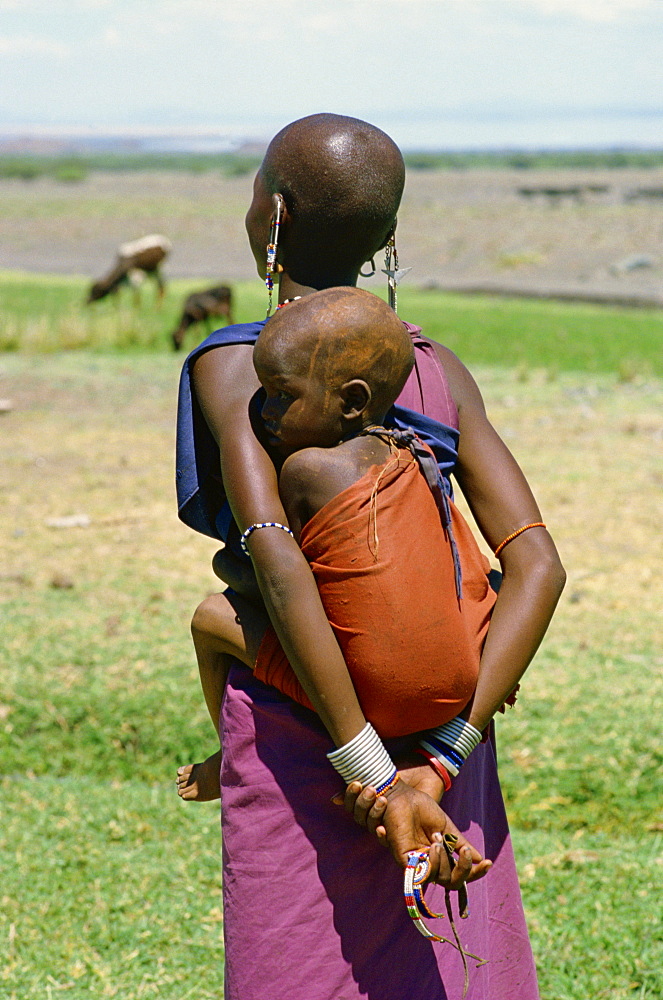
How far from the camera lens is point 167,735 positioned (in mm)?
4016

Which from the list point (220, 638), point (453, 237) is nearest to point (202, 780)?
point (220, 638)

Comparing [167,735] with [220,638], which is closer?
[220,638]

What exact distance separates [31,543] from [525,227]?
30.5 meters

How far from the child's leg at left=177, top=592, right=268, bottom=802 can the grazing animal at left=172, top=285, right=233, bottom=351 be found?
11304mm

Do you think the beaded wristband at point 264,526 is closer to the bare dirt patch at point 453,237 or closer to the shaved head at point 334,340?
the shaved head at point 334,340

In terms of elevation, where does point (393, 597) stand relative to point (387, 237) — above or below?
below

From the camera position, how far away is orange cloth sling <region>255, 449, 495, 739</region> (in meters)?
1.51

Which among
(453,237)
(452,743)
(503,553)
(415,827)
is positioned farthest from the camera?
(453,237)

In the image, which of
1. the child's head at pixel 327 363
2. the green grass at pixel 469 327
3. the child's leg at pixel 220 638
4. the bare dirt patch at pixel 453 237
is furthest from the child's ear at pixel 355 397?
the bare dirt patch at pixel 453 237

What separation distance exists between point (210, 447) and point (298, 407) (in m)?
0.26

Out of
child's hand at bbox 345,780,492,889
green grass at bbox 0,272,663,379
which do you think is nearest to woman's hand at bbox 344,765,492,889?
child's hand at bbox 345,780,492,889

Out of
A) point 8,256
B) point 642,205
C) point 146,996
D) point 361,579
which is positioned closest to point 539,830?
point 146,996

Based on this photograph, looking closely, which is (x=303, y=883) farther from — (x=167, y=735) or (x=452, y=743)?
(x=167, y=735)

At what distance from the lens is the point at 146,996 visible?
278 cm
